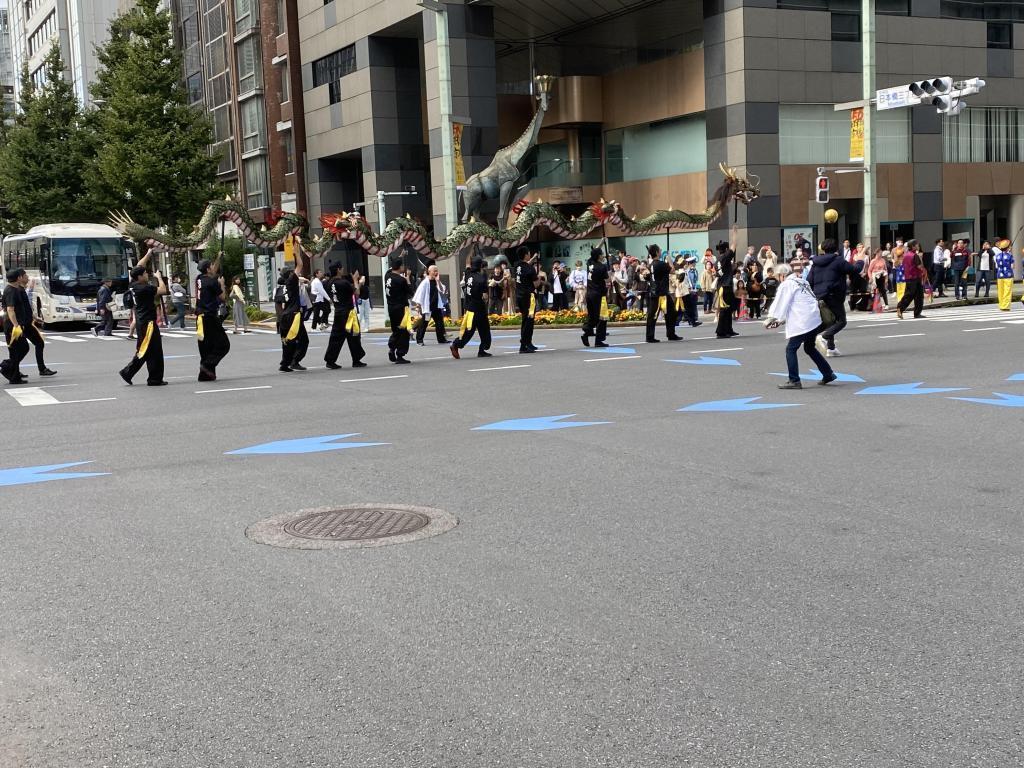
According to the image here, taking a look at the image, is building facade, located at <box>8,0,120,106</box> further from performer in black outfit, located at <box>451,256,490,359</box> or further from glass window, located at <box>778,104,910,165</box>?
performer in black outfit, located at <box>451,256,490,359</box>

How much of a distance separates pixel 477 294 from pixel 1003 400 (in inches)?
384

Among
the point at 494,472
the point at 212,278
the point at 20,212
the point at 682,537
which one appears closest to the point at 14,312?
the point at 212,278

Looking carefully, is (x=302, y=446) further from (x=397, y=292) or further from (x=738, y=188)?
(x=738, y=188)

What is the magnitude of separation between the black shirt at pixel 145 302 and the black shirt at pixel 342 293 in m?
3.08

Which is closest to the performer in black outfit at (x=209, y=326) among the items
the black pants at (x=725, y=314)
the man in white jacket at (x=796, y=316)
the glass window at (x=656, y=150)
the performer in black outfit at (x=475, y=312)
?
the performer in black outfit at (x=475, y=312)

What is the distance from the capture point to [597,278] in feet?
66.4

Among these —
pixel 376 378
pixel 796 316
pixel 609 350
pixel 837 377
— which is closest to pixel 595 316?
pixel 609 350

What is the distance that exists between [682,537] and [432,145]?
40705 millimetres

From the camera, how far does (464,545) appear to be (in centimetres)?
673

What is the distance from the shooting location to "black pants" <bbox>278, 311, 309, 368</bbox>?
18.6 meters

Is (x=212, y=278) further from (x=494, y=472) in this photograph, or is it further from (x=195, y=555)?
(x=195, y=555)

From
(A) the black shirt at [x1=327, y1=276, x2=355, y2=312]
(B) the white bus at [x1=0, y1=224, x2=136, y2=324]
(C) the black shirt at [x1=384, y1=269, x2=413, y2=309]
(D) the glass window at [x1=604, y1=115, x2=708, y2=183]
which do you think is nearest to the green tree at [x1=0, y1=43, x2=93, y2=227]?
(B) the white bus at [x1=0, y1=224, x2=136, y2=324]

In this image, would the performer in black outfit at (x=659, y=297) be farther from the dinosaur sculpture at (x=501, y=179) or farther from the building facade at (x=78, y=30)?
the building facade at (x=78, y=30)

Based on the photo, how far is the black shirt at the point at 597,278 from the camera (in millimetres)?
20234
